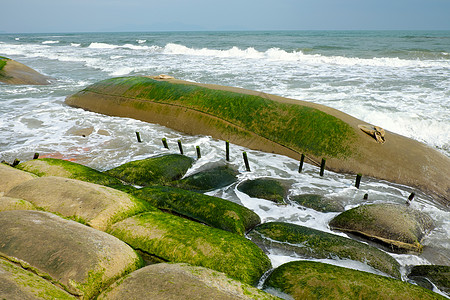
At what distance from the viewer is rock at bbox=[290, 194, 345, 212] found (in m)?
5.08

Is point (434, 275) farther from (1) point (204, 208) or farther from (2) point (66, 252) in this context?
(2) point (66, 252)

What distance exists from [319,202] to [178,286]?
351 centimetres

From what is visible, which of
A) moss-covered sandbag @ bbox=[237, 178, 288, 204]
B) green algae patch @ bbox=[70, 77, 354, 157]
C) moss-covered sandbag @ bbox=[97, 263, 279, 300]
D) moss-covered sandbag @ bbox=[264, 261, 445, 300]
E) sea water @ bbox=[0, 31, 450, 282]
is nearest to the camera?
moss-covered sandbag @ bbox=[97, 263, 279, 300]

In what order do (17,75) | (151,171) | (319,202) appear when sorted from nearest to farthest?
(319,202), (151,171), (17,75)

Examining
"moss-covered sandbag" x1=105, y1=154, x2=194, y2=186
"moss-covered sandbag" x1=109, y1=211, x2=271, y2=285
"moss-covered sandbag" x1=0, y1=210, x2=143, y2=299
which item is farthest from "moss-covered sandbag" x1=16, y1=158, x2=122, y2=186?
"moss-covered sandbag" x1=0, y1=210, x2=143, y2=299

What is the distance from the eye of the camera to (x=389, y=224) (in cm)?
423

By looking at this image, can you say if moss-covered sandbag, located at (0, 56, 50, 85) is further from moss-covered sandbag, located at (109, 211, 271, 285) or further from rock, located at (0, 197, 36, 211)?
moss-covered sandbag, located at (109, 211, 271, 285)

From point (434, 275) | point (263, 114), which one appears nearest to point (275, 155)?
point (263, 114)

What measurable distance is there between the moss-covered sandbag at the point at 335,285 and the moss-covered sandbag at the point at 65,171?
3.59m

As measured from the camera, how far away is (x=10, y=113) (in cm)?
1096

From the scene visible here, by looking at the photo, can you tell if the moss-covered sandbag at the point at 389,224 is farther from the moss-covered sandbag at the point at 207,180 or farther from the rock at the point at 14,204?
the rock at the point at 14,204

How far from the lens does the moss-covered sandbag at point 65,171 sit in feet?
17.0

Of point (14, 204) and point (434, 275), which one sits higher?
point (14, 204)

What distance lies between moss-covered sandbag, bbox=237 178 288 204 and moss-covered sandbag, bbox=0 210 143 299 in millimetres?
2931
